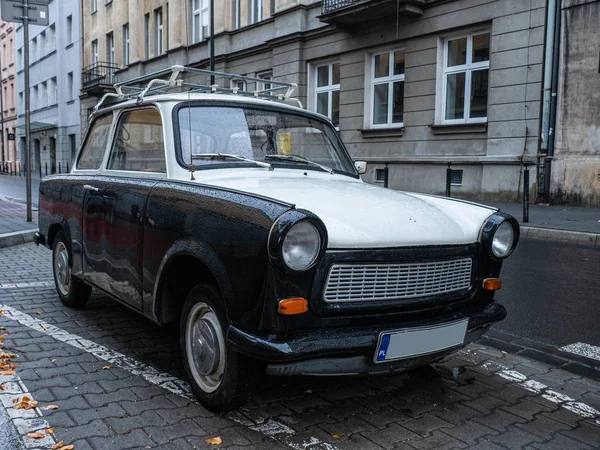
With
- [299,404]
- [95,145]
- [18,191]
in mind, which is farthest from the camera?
[18,191]

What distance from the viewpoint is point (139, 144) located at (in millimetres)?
4316

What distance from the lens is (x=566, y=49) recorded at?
1385cm

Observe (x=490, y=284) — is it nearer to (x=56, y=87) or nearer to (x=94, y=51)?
(x=94, y=51)

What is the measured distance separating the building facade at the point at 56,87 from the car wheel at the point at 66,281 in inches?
1392

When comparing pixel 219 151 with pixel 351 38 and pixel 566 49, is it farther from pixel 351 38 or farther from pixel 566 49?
pixel 351 38

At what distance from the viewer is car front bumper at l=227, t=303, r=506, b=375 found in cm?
267

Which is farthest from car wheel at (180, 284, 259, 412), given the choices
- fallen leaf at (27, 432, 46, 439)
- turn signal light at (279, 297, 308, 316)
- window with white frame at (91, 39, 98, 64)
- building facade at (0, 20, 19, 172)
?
building facade at (0, 20, 19, 172)

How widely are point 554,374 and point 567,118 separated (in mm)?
11465

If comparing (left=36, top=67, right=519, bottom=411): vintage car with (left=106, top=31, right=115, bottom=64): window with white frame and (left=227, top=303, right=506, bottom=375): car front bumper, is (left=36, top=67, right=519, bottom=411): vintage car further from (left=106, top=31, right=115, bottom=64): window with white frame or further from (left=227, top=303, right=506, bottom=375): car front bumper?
(left=106, top=31, right=115, bottom=64): window with white frame

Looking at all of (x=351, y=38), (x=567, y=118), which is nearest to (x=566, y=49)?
(x=567, y=118)

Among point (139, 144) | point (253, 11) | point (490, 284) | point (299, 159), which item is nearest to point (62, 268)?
point (139, 144)

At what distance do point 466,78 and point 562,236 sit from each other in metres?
7.53

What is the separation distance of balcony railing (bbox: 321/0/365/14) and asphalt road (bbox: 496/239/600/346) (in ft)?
37.2

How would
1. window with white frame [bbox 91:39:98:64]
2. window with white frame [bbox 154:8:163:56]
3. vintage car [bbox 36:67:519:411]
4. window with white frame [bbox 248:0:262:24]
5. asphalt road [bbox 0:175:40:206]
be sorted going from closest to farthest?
vintage car [bbox 36:67:519:411] → asphalt road [bbox 0:175:40:206] → window with white frame [bbox 248:0:262:24] → window with white frame [bbox 154:8:163:56] → window with white frame [bbox 91:39:98:64]
